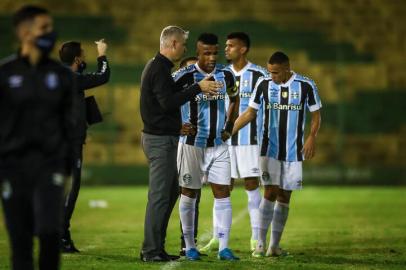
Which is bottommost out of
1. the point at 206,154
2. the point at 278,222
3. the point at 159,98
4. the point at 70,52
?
the point at 278,222

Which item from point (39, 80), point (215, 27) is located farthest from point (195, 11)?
point (39, 80)

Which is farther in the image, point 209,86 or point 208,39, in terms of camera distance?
point 208,39

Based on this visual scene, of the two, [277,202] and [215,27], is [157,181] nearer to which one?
[277,202]

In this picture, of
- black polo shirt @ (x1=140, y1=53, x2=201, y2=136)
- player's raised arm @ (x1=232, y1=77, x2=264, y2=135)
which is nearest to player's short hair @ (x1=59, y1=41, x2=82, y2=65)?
black polo shirt @ (x1=140, y1=53, x2=201, y2=136)

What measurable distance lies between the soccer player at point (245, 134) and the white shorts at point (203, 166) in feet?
5.53

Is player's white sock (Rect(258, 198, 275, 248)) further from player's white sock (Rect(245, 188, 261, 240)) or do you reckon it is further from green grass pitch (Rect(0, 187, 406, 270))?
player's white sock (Rect(245, 188, 261, 240))

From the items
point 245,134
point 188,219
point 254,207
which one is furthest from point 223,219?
A: point 245,134

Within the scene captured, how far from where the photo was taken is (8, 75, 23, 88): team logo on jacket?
604cm

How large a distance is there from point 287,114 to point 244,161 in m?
1.50

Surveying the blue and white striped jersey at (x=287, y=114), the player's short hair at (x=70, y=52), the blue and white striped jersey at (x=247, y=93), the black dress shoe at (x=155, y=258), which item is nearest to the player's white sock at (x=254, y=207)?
the blue and white striped jersey at (x=247, y=93)

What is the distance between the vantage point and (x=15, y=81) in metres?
6.04

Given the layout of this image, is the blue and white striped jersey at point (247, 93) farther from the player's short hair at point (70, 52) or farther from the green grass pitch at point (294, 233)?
the player's short hair at point (70, 52)

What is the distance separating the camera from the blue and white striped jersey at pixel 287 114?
1005 centimetres

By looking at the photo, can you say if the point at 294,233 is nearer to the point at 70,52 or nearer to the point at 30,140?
the point at 70,52
